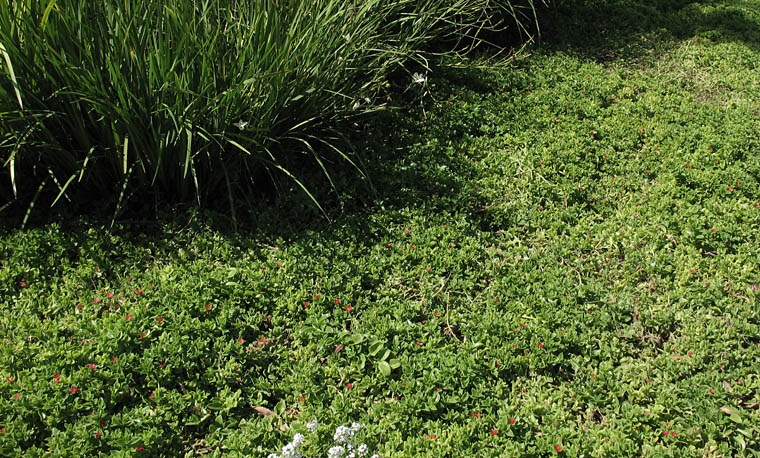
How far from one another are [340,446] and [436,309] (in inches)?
39.6

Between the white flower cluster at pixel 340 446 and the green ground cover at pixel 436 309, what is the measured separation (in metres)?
0.06

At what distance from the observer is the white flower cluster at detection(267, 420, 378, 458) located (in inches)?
93.9

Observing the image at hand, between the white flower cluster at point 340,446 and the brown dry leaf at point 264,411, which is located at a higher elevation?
the white flower cluster at point 340,446

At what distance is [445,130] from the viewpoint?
15.1ft

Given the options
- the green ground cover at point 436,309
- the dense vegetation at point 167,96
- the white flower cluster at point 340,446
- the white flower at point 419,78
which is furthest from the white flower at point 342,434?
the white flower at point 419,78

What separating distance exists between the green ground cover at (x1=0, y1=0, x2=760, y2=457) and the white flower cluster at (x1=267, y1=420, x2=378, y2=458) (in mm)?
59

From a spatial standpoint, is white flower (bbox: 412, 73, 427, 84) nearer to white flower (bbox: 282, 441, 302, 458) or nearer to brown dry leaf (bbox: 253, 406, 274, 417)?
brown dry leaf (bbox: 253, 406, 274, 417)

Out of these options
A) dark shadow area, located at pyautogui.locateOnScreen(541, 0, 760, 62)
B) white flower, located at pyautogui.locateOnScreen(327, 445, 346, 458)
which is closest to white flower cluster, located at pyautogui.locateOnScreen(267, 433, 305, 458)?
white flower, located at pyautogui.locateOnScreen(327, 445, 346, 458)

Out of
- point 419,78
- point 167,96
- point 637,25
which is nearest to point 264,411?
point 167,96

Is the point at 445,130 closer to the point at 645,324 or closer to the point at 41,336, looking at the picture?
the point at 645,324

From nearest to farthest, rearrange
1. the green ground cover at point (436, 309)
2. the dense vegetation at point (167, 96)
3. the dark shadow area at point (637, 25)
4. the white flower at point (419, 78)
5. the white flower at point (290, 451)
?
the white flower at point (290, 451), the green ground cover at point (436, 309), the dense vegetation at point (167, 96), the white flower at point (419, 78), the dark shadow area at point (637, 25)

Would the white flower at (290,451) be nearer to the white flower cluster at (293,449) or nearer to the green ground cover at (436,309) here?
the white flower cluster at (293,449)

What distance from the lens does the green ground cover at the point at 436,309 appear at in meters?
2.66

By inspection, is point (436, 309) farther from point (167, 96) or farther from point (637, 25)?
point (637, 25)
